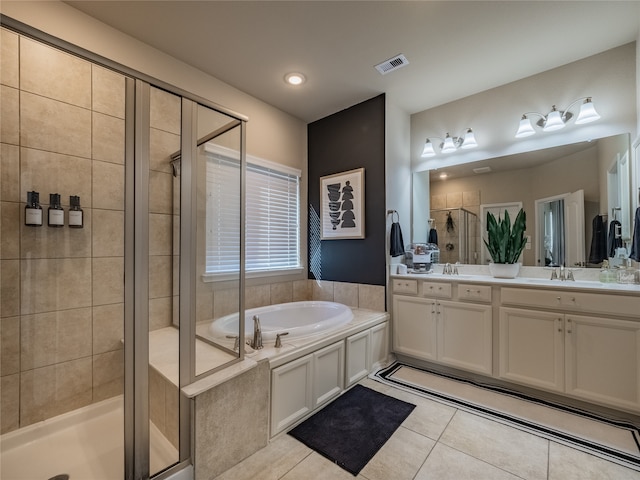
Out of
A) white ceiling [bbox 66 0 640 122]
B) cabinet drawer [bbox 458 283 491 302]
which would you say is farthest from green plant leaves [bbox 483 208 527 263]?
white ceiling [bbox 66 0 640 122]

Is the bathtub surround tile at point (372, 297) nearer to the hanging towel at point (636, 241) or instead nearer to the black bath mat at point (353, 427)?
the black bath mat at point (353, 427)

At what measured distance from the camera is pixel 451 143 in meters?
3.08

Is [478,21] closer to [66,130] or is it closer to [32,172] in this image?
[66,130]

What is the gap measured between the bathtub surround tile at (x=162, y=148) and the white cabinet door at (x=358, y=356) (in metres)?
1.84

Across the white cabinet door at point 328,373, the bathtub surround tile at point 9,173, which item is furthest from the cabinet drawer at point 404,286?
the bathtub surround tile at point 9,173

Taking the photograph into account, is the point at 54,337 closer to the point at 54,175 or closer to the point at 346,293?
the point at 54,175

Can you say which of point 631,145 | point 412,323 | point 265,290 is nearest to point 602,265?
point 631,145

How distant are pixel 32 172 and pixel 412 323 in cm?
313

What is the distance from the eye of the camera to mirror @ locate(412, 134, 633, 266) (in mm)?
2332

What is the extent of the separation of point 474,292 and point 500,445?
1.12m

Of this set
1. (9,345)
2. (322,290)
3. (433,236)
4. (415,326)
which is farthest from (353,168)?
(9,345)

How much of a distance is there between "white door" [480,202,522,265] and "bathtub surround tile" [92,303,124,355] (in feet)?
10.5

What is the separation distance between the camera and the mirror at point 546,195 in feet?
7.65

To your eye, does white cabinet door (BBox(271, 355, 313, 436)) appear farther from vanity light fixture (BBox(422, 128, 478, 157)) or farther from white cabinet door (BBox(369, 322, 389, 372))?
vanity light fixture (BBox(422, 128, 478, 157))
